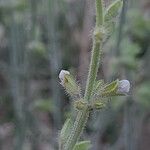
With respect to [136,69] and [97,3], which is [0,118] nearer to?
[136,69]

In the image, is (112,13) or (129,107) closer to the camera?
(112,13)

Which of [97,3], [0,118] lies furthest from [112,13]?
[0,118]

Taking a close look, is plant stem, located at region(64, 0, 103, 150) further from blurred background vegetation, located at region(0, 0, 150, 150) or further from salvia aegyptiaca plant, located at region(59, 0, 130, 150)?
blurred background vegetation, located at region(0, 0, 150, 150)

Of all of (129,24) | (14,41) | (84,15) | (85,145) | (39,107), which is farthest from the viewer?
(84,15)

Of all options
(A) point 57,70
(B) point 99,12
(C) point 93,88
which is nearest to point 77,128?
(C) point 93,88

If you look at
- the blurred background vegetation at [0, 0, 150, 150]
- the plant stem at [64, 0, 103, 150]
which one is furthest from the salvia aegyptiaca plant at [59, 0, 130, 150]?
the blurred background vegetation at [0, 0, 150, 150]

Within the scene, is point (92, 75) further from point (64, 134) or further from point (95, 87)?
point (64, 134)

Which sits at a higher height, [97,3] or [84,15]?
[97,3]
